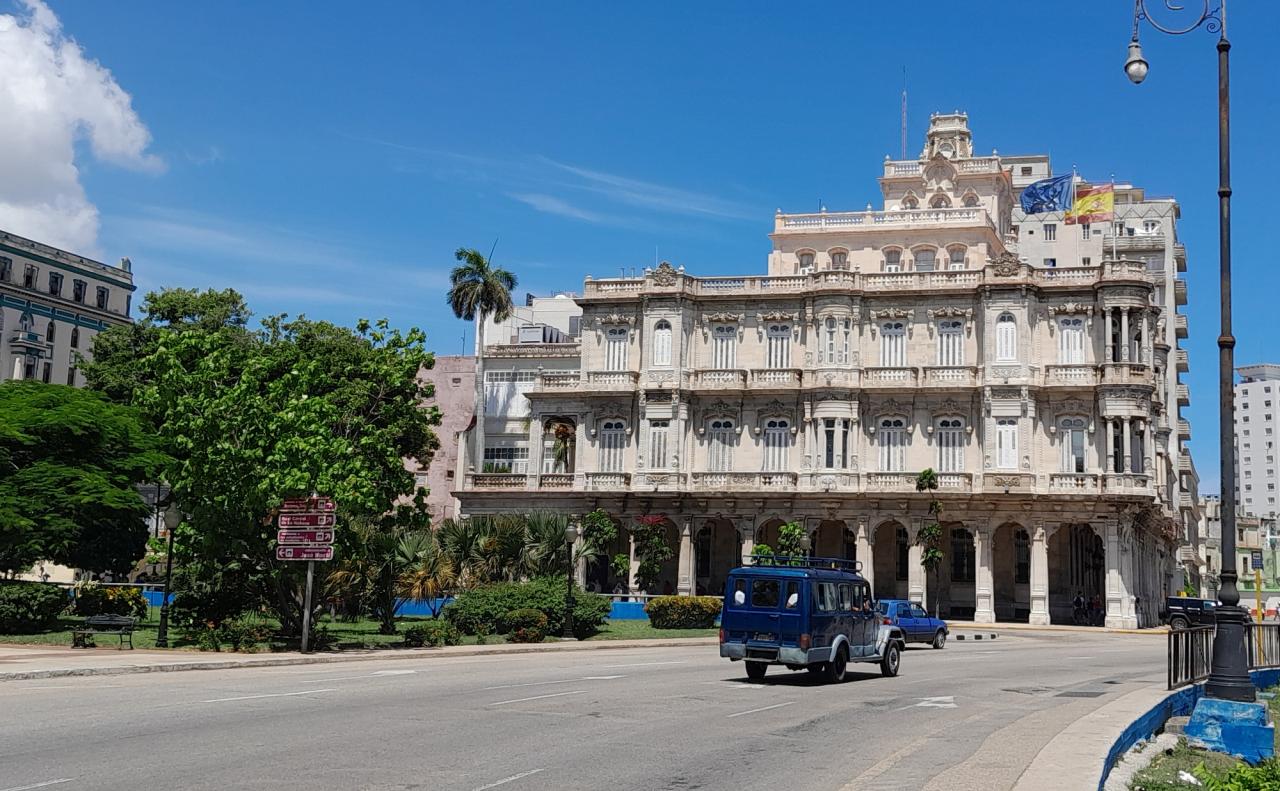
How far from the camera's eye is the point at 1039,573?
57906 mm

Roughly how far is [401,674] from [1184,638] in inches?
552

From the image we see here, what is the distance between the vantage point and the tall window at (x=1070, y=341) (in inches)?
2344

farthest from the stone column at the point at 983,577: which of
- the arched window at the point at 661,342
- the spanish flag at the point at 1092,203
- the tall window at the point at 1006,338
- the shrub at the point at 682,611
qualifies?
the spanish flag at the point at 1092,203

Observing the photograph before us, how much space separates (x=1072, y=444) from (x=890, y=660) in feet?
121

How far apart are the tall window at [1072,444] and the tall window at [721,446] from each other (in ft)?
52.8

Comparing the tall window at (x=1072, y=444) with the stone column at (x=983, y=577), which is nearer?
the stone column at (x=983, y=577)

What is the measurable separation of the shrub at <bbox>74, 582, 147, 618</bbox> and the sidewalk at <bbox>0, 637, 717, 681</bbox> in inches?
385

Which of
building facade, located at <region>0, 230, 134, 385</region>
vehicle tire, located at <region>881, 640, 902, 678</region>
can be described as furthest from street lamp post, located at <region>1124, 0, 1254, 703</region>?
building facade, located at <region>0, 230, 134, 385</region>

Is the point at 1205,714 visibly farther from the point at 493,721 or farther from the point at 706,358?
the point at 706,358

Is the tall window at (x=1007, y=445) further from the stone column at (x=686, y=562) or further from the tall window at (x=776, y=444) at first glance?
the stone column at (x=686, y=562)

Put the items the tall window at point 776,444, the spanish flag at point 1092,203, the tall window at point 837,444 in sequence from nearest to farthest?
the tall window at point 837,444 < the tall window at point 776,444 < the spanish flag at point 1092,203

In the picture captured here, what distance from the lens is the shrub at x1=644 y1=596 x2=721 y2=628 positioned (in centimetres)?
4372

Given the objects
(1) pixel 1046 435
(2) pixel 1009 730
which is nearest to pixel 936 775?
(2) pixel 1009 730

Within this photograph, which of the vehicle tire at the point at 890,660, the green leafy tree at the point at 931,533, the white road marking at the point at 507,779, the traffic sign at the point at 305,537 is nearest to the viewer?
the white road marking at the point at 507,779
